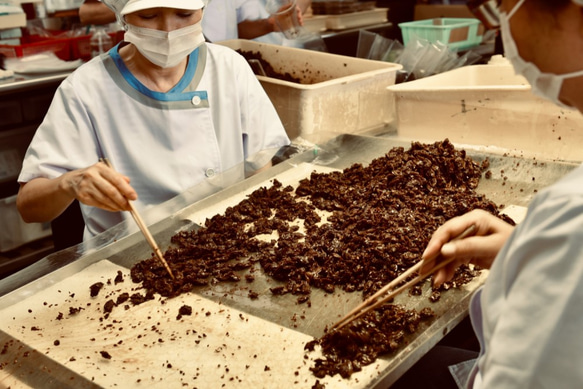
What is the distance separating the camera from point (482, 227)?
1.45 metres

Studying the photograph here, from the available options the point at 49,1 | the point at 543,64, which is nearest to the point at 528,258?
the point at 543,64

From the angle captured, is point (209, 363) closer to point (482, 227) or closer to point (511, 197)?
point (482, 227)

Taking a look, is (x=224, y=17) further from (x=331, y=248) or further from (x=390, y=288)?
(x=390, y=288)

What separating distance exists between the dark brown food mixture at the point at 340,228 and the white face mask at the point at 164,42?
1.97ft

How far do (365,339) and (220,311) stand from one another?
1.39 feet

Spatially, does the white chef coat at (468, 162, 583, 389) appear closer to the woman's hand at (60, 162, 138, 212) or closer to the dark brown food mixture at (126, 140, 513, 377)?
the dark brown food mixture at (126, 140, 513, 377)

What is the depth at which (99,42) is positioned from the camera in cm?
439

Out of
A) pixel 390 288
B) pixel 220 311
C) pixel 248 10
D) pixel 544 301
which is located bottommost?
pixel 220 311

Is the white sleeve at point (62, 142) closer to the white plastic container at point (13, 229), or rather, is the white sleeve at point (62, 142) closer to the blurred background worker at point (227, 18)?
the blurred background worker at point (227, 18)

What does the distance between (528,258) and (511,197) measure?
1.43 metres

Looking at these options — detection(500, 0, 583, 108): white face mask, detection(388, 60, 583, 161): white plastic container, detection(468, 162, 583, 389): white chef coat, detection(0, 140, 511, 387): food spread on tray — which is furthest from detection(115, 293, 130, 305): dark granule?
detection(388, 60, 583, 161): white plastic container

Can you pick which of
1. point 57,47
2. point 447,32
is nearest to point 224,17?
point 57,47

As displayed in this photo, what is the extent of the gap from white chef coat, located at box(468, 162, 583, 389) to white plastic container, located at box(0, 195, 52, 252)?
3.91 metres

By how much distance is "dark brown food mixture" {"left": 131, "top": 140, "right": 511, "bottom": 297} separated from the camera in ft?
6.01
